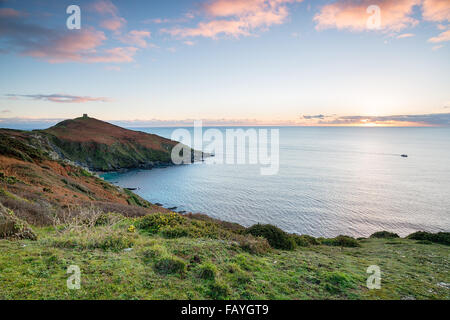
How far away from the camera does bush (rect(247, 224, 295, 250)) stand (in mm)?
13280

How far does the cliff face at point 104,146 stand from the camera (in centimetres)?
9600

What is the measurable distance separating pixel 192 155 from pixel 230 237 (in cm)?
11991

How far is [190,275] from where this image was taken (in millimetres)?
7684

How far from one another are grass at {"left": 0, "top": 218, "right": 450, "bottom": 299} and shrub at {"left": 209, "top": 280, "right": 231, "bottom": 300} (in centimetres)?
3

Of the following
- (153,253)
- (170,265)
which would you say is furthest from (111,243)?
(170,265)

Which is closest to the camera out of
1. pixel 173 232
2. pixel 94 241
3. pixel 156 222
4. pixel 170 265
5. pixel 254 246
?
pixel 170 265

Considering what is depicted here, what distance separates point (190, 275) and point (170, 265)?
0.89 meters

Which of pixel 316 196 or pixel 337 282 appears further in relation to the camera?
pixel 316 196

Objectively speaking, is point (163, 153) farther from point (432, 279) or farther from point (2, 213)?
point (432, 279)

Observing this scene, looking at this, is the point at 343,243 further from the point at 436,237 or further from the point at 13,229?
the point at 13,229

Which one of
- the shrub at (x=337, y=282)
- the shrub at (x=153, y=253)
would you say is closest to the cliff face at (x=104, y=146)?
the shrub at (x=153, y=253)

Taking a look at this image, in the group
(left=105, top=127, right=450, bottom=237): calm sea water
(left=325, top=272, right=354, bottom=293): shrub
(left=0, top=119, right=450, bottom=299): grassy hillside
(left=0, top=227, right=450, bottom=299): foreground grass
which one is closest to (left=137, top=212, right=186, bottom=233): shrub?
(left=0, top=119, right=450, bottom=299): grassy hillside
